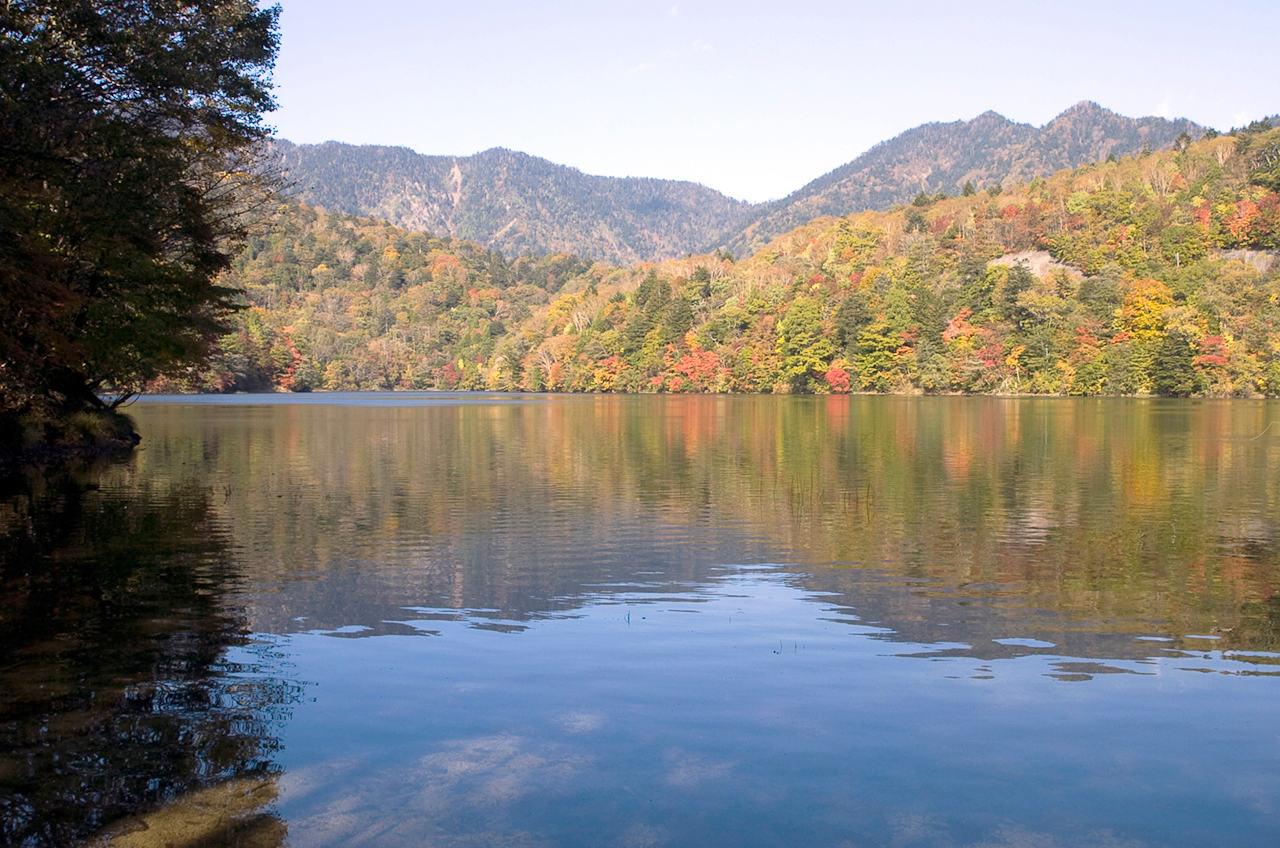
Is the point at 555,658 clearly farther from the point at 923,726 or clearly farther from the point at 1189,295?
the point at 1189,295

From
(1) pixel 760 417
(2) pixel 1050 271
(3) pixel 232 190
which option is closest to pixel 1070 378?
(2) pixel 1050 271

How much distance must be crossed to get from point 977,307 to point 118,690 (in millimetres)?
125734

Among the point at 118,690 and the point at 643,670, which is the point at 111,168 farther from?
the point at 643,670

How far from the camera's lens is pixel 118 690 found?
335 inches

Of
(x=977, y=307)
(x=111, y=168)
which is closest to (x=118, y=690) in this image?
(x=111, y=168)

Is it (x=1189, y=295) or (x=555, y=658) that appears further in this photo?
(x=1189, y=295)

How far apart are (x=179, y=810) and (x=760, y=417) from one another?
58.8 meters

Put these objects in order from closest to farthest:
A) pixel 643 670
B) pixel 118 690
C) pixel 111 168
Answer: pixel 118 690, pixel 643 670, pixel 111 168

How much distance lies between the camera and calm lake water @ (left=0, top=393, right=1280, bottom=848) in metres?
6.46

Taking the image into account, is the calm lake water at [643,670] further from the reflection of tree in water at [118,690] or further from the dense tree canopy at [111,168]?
the dense tree canopy at [111,168]

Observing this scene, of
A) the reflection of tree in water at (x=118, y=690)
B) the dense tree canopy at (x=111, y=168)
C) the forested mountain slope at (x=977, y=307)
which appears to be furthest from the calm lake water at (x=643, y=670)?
the forested mountain slope at (x=977, y=307)

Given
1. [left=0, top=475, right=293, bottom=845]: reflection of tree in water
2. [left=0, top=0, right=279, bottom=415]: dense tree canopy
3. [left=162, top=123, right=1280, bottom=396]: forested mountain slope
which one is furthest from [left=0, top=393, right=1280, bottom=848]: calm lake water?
[left=162, top=123, right=1280, bottom=396]: forested mountain slope

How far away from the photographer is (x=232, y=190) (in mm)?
35719

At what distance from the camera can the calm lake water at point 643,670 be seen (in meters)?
6.46
